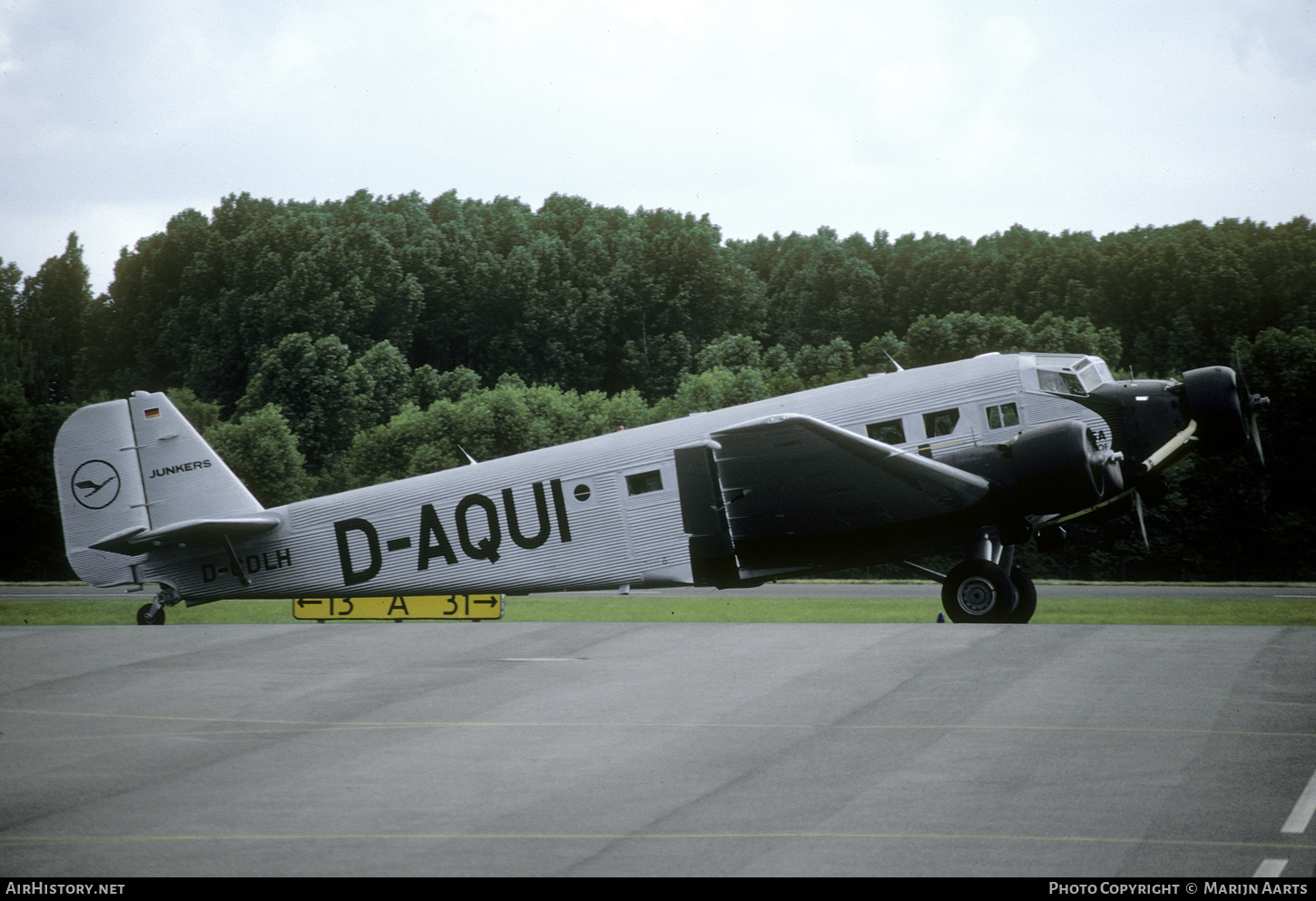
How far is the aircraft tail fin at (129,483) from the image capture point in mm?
19828

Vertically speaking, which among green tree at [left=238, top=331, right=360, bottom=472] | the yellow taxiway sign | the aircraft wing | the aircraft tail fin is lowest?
the yellow taxiway sign

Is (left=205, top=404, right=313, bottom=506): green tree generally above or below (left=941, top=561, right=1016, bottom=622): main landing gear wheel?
above

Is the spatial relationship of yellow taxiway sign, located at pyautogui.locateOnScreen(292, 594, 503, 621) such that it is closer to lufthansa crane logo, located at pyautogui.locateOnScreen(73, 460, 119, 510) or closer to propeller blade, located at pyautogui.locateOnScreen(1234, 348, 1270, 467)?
lufthansa crane logo, located at pyautogui.locateOnScreen(73, 460, 119, 510)

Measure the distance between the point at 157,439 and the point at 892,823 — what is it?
53.0 feet

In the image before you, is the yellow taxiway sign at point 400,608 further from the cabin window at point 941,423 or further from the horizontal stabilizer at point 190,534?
the cabin window at point 941,423

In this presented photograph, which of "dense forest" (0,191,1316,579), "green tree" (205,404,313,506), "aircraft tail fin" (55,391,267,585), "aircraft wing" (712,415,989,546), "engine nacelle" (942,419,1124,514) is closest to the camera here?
"engine nacelle" (942,419,1124,514)

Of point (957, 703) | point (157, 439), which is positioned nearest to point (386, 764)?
point (957, 703)

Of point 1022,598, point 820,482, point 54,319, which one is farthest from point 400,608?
point 54,319

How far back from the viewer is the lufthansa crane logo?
19922mm

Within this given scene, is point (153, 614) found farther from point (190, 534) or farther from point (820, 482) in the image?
point (820, 482)

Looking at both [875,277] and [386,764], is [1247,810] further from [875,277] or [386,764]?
[875,277]

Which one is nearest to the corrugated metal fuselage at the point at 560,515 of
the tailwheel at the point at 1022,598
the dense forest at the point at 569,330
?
the tailwheel at the point at 1022,598

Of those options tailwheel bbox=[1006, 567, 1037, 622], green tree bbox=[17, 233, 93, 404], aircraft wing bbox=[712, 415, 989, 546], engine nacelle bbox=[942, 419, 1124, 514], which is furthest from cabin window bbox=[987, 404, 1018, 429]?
green tree bbox=[17, 233, 93, 404]

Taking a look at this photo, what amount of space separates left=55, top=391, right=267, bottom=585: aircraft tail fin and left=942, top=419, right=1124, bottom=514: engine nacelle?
39.9 feet
